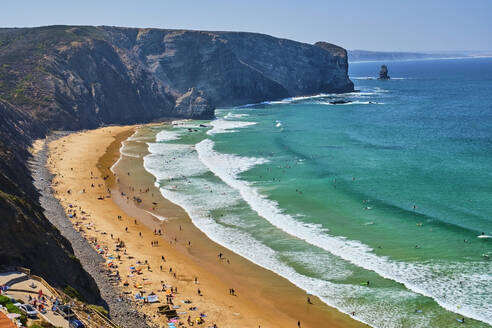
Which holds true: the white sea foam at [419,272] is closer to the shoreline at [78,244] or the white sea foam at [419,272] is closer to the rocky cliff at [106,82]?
the shoreline at [78,244]

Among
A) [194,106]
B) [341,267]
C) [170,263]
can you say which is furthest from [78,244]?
[194,106]

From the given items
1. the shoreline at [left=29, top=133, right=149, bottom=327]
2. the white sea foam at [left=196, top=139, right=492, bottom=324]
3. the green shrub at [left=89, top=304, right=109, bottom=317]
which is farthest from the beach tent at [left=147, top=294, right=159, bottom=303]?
the white sea foam at [left=196, top=139, right=492, bottom=324]

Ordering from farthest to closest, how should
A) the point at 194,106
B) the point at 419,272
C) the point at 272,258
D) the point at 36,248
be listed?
the point at 194,106, the point at 272,258, the point at 419,272, the point at 36,248

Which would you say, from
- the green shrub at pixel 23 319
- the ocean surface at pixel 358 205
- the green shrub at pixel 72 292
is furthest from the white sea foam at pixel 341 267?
the green shrub at pixel 23 319

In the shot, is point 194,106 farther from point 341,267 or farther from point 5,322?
point 5,322

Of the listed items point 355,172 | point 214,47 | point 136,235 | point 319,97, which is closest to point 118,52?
point 214,47

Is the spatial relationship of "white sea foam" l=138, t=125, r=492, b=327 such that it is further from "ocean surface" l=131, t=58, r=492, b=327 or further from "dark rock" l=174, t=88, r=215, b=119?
"dark rock" l=174, t=88, r=215, b=119

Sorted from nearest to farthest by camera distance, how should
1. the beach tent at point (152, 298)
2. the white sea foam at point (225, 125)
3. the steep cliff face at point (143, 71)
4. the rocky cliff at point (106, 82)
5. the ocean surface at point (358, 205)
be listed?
the rocky cliff at point (106, 82)
the beach tent at point (152, 298)
the ocean surface at point (358, 205)
the white sea foam at point (225, 125)
the steep cliff face at point (143, 71)
